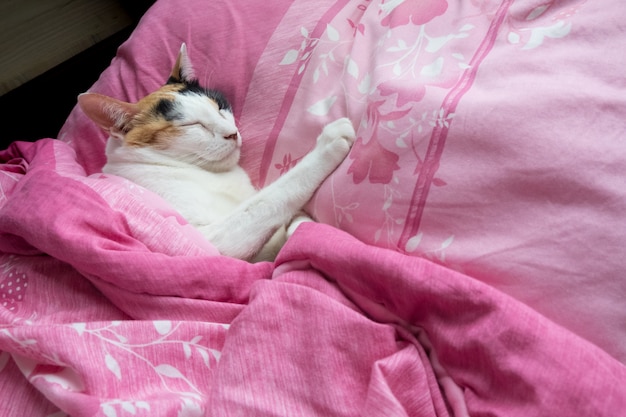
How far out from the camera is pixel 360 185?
0.72m

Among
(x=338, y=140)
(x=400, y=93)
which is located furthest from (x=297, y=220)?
(x=400, y=93)

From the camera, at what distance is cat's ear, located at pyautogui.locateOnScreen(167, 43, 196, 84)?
107 centimetres

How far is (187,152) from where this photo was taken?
3.36ft

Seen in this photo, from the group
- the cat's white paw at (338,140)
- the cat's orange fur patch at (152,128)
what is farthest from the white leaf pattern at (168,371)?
the cat's orange fur patch at (152,128)

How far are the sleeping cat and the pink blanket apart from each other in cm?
17

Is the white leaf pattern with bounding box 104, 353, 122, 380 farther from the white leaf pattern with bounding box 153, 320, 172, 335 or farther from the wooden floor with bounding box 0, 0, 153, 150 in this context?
the wooden floor with bounding box 0, 0, 153, 150

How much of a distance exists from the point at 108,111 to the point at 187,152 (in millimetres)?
192

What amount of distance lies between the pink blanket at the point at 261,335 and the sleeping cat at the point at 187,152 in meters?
0.17

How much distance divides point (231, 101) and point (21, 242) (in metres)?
0.54

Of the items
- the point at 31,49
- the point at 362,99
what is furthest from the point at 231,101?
the point at 31,49

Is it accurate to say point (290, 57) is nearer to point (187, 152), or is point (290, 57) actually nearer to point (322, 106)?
point (322, 106)

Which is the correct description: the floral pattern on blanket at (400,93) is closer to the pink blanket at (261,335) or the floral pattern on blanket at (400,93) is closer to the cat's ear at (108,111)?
the pink blanket at (261,335)

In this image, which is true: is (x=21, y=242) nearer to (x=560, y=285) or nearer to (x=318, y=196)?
(x=318, y=196)

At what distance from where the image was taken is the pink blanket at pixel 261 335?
48cm
